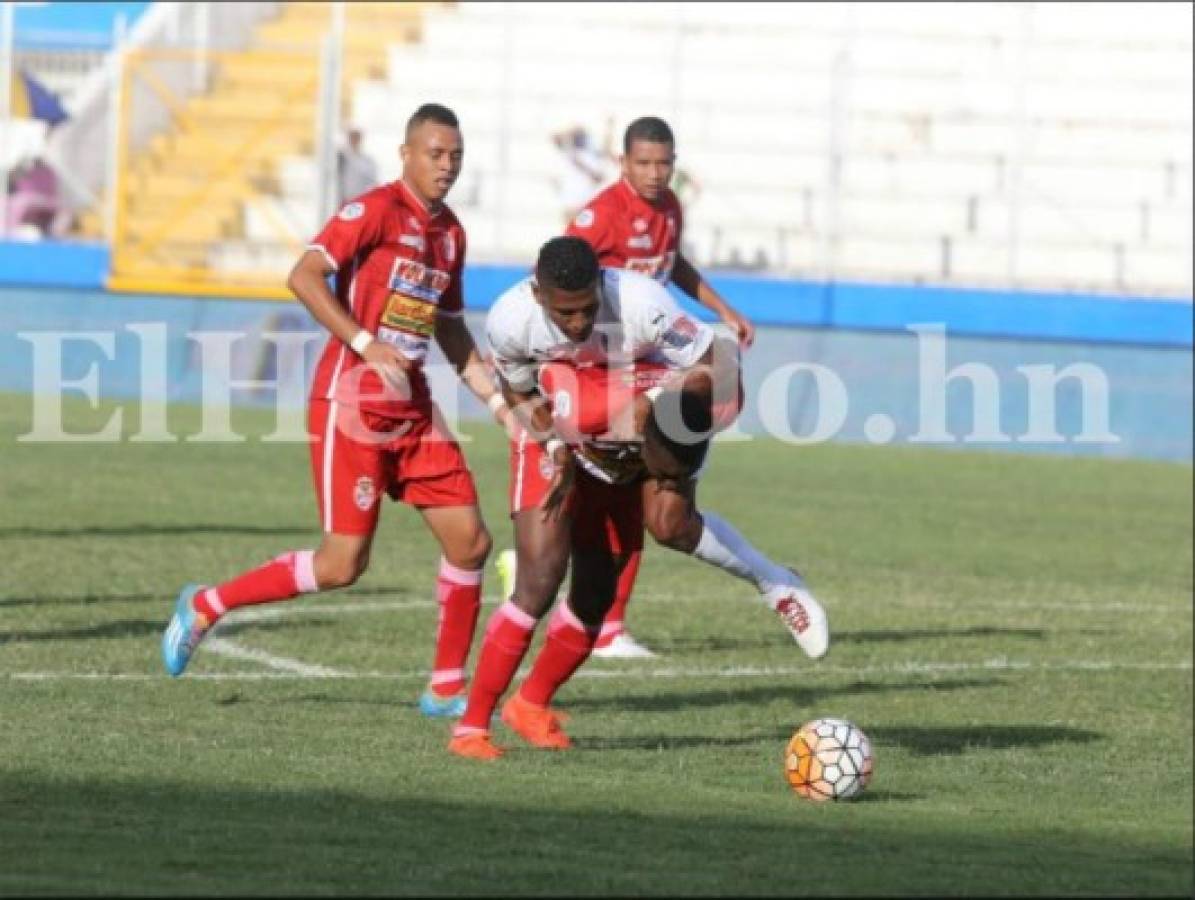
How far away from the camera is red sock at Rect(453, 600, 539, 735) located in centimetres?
935

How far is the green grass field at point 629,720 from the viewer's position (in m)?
7.11

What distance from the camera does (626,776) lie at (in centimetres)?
893

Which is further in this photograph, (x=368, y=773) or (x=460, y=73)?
(x=460, y=73)

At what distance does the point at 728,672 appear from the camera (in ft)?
40.2

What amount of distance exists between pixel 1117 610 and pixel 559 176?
53.2ft

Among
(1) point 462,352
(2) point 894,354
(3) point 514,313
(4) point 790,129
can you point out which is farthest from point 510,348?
(4) point 790,129

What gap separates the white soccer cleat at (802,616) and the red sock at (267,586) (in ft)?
6.08

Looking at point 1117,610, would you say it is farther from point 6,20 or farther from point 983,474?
point 6,20

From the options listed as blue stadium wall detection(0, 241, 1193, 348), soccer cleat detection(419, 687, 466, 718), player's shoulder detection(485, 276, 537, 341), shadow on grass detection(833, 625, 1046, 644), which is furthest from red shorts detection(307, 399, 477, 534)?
blue stadium wall detection(0, 241, 1193, 348)

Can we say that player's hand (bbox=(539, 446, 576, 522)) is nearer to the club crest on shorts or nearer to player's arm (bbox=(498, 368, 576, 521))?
player's arm (bbox=(498, 368, 576, 521))

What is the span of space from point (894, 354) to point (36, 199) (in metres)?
11.8

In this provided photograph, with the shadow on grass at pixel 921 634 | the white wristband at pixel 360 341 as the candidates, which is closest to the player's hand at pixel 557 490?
the white wristband at pixel 360 341

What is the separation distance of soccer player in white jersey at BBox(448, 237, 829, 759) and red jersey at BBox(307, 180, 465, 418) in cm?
83

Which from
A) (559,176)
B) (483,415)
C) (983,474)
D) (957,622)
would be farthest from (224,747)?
(559,176)
